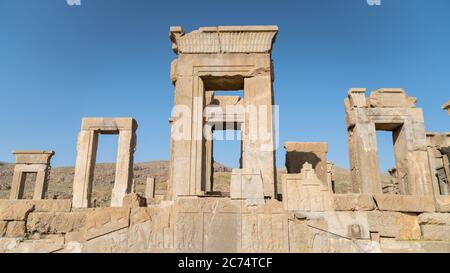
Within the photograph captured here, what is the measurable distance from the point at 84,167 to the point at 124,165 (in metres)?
1.47

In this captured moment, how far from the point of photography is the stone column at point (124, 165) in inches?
469

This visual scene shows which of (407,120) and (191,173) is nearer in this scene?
(191,173)

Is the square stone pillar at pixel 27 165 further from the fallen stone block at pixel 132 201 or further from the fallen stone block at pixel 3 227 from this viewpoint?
the fallen stone block at pixel 132 201

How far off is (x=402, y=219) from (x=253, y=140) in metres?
3.15

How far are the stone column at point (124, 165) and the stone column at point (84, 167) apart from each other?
960 millimetres

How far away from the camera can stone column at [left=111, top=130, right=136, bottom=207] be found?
11.9 metres

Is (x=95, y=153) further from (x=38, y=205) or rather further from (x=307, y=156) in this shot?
(x=307, y=156)

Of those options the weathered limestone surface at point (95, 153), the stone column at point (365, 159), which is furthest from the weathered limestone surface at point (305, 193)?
the weathered limestone surface at point (95, 153)

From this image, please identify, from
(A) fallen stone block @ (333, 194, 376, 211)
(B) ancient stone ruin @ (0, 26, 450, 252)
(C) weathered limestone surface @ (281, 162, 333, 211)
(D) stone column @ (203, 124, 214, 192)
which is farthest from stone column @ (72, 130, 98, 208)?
(A) fallen stone block @ (333, 194, 376, 211)

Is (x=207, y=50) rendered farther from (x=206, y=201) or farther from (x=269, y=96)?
(x=206, y=201)
